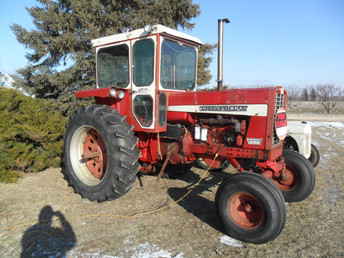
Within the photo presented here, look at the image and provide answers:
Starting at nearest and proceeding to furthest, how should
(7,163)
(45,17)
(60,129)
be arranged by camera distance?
1. (7,163)
2. (60,129)
3. (45,17)

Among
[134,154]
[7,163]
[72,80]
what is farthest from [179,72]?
[72,80]

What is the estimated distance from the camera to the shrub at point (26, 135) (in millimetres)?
4879

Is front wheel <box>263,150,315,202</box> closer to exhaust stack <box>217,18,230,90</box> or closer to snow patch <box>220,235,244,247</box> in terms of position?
snow patch <box>220,235,244,247</box>

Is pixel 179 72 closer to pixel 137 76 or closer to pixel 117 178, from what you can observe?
pixel 137 76

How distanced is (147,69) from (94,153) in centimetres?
162

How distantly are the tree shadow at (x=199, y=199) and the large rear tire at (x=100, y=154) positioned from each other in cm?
91

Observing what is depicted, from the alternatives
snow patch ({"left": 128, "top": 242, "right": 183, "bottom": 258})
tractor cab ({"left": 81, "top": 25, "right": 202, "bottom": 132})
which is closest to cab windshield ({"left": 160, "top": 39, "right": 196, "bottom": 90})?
tractor cab ({"left": 81, "top": 25, "right": 202, "bottom": 132})

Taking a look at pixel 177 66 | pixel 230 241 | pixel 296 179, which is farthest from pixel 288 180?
pixel 177 66

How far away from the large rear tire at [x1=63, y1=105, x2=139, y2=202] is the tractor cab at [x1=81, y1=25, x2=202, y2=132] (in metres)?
0.35

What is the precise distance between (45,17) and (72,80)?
2.06 meters

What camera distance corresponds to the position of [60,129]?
226 inches

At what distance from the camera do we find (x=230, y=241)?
115 inches

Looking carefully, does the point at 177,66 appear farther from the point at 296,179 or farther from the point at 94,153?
the point at 296,179

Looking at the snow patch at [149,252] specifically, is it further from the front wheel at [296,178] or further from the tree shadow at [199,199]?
the front wheel at [296,178]
